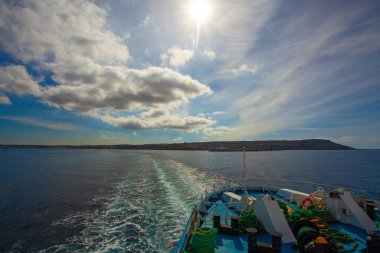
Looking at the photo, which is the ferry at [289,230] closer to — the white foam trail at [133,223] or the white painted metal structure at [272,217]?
the white painted metal structure at [272,217]

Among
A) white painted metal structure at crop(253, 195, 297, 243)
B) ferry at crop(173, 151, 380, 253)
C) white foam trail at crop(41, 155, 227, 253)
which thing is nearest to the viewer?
ferry at crop(173, 151, 380, 253)

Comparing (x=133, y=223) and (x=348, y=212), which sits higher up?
(x=348, y=212)

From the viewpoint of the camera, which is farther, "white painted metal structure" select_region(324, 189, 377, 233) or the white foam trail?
the white foam trail

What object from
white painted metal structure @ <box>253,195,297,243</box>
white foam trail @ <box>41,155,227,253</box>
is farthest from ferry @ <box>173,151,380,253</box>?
white foam trail @ <box>41,155,227,253</box>

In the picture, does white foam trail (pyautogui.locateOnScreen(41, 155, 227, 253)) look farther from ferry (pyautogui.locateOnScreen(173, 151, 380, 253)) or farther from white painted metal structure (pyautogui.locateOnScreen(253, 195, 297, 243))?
white painted metal structure (pyautogui.locateOnScreen(253, 195, 297, 243))

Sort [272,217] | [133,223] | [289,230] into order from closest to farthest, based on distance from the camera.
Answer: [289,230] → [272,217] → [133,223]

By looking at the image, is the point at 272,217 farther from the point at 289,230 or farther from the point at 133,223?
the point at 133,223

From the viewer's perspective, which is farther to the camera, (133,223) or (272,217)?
(133,223)

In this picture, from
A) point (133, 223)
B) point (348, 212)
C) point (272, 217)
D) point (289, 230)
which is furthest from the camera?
point (133, 223)

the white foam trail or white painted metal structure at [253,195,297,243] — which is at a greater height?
white painted metal structure at [253,195,297,243]

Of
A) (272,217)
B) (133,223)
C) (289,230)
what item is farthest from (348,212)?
(133,223)

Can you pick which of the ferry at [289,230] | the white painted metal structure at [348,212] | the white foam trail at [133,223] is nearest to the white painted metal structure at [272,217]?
the ferry at [289,230]

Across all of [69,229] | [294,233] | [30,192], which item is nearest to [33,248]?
[69,229]

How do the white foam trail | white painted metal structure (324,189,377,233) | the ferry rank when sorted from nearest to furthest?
1. the ferry
2. white painted metal structure (324,189,377,233)
3. the white foam trail
